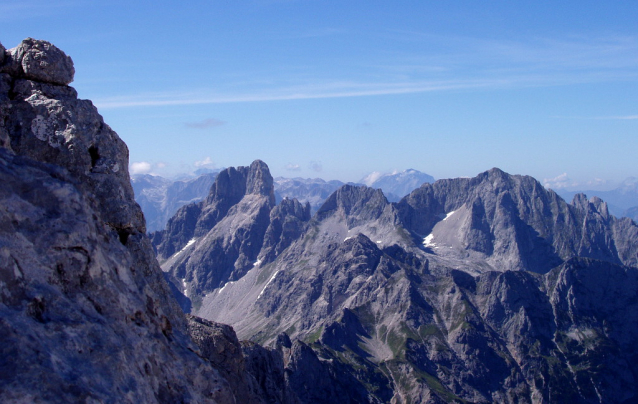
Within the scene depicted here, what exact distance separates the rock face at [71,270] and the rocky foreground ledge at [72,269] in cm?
5

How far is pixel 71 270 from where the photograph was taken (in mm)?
19406

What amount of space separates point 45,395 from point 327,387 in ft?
565

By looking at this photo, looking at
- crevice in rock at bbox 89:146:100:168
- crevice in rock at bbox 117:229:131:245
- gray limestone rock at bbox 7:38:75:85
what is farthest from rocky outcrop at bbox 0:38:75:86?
crevice in rock at bbox 117:229:131:245

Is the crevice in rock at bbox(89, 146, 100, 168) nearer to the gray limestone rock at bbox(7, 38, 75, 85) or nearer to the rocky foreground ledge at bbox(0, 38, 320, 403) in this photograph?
the rocky foreground ledge at bbox(0, 38, 320, 403)

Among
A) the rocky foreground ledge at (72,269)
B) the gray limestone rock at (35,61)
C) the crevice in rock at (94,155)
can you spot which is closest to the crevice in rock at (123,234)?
the rocky foreground ledge at (72,269)

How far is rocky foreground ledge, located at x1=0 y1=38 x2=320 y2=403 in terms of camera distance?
16.1 metres

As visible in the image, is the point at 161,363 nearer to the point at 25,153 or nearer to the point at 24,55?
the point at 25,153

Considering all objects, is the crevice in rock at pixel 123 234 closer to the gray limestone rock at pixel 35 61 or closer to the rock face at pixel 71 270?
the rock face at pixel 71 270

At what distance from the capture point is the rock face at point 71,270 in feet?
52.9

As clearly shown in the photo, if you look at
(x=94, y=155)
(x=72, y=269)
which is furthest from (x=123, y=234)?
(x=72, y=269)

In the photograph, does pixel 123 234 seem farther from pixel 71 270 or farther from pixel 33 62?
pixel 33 62

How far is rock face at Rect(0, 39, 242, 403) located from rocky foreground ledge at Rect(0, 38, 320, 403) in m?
0.05

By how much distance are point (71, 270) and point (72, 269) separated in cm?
6

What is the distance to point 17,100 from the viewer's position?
87.7 feet
